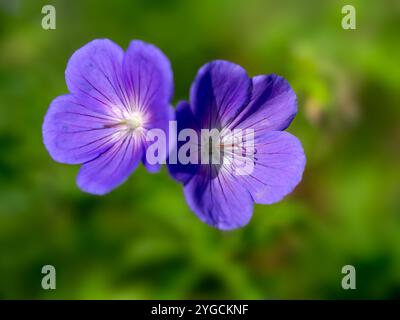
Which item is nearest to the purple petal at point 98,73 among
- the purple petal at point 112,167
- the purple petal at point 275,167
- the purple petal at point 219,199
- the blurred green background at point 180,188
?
the purple petal at point 112,167

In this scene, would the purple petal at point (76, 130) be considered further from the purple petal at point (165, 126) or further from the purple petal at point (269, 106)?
the purple petal at point (269, 106)

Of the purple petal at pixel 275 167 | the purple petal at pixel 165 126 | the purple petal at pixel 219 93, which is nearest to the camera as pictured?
the purple petal at pixel 165 126

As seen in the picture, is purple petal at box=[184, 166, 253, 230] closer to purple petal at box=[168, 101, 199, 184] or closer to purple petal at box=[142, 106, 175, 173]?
purple petal at box=[168, 101, 199, 184]

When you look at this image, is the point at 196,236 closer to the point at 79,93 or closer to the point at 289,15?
the point at 79,93

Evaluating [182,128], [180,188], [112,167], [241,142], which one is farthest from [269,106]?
[180,188]

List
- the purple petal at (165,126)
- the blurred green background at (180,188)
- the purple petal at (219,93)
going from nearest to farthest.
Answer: the purple petal at (165,126), the purple petal at (219,93), the blurred green background at (180,188)

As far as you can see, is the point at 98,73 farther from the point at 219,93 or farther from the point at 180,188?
the point at 180,188
